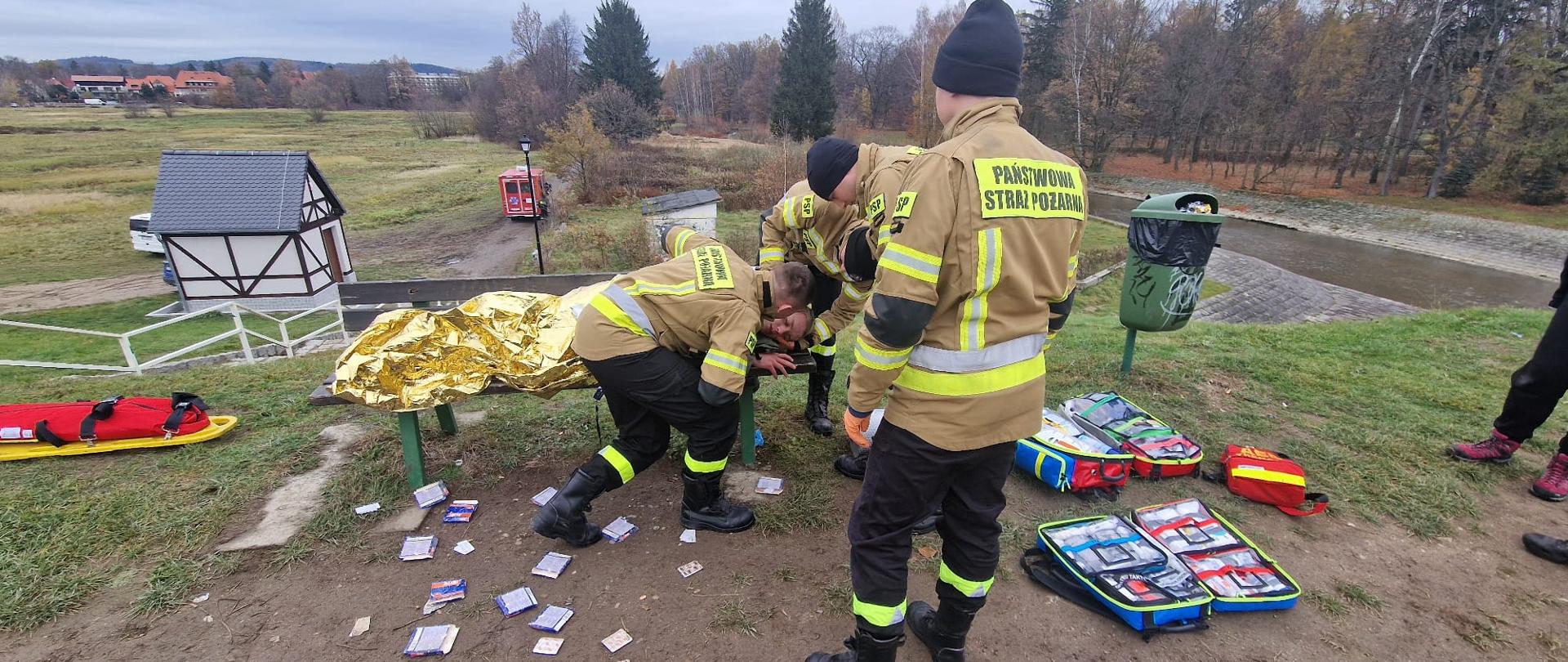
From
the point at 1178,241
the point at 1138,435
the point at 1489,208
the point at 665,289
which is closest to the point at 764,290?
the point at 665,289

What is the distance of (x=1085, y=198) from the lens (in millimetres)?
2363

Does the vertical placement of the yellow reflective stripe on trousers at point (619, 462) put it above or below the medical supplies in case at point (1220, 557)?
above

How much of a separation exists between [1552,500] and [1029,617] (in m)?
3.63

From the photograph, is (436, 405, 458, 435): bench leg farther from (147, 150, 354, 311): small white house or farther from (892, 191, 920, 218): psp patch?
(147, 150, 354, 311): small white house

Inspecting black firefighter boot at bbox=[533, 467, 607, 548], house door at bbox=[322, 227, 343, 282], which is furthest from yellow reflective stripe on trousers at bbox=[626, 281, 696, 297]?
house door at bbox=[322, 227, 343, 282]

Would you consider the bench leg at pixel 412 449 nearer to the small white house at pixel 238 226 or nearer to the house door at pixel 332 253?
the small white house at pixel 238 226

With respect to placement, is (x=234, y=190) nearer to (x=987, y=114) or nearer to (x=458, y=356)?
(x=458, y=356)

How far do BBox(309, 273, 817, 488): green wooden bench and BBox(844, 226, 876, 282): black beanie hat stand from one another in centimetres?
98

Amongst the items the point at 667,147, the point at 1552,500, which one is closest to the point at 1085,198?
the point at 1552,500

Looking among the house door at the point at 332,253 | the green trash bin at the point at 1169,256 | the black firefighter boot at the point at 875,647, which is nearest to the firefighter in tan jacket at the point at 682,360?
the black firefighter boot at the point at 875,647

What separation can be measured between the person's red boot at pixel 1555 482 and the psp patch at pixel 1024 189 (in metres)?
4.19

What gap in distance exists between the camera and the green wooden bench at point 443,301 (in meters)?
3.79

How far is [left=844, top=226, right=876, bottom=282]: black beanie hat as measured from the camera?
287 centimetres

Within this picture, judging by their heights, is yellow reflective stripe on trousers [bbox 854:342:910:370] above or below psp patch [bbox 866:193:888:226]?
below
